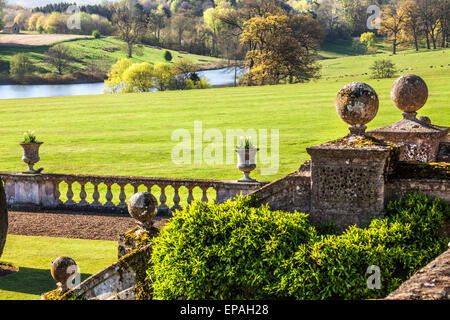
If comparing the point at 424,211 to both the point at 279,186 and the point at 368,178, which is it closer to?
the point at 368,178

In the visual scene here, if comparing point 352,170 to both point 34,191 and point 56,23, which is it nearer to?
point 34,191

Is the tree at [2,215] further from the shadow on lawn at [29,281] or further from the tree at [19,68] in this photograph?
the tree at [19,68]

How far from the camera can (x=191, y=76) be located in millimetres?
71000

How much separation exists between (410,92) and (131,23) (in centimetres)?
9283

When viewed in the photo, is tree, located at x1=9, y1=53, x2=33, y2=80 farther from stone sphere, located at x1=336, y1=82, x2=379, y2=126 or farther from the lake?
stone sphere, located at x1=336, y1=82, x2=379, y2=126

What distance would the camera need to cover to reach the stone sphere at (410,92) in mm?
10023

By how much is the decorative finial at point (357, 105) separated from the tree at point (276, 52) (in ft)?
182

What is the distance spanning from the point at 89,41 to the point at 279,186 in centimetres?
12873

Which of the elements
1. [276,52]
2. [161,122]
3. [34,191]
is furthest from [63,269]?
[276,52]

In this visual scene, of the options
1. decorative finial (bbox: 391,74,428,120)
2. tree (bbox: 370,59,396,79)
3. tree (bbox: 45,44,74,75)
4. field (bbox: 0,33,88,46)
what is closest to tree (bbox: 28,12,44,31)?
field (bbox: 0,33,88,46)

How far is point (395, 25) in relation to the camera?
75.6 meters

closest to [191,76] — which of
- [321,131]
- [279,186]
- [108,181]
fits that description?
[321,131]

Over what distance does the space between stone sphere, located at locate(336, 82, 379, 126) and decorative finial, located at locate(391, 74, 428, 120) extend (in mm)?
2845

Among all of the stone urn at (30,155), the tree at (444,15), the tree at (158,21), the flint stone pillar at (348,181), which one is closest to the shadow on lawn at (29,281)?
the flint stone pillar at (348,181)
